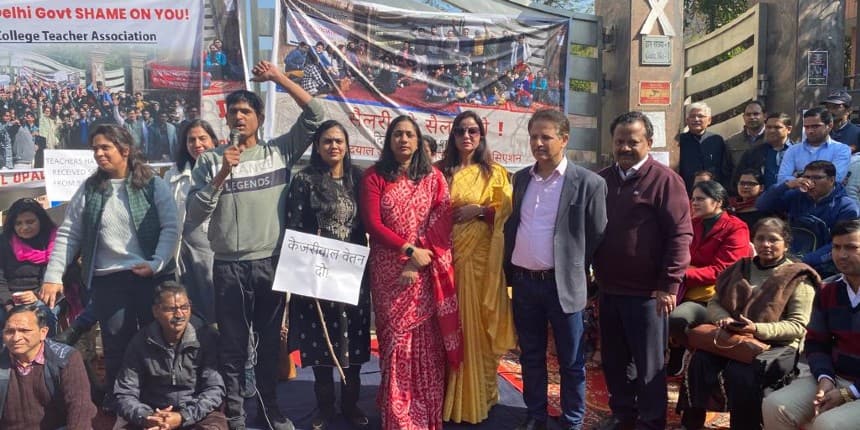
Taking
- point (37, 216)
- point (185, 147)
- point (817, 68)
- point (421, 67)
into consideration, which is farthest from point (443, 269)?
point (817, 68)

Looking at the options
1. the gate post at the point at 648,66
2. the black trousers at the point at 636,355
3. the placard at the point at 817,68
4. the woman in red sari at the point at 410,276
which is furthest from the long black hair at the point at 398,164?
the placard at the point at 817,68

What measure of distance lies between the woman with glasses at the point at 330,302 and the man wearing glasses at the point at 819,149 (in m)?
3.02

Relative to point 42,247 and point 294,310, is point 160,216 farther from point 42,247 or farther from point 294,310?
point 42,247

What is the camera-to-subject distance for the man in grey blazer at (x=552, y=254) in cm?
321

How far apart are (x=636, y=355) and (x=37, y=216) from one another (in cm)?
368

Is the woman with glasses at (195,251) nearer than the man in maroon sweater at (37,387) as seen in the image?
No

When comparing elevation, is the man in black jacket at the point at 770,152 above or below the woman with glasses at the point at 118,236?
above

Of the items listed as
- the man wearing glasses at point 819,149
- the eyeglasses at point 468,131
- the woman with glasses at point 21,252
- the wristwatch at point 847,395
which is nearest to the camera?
the wristwatch at point 847,395

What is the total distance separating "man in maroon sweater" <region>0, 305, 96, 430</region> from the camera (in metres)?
3.10

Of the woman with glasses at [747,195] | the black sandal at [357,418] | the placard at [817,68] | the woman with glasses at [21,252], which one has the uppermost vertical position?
the placard at [817,68]

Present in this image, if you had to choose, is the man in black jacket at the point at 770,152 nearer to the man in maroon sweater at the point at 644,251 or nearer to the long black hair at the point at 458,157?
the man in maroon sweater at the point at 644,251

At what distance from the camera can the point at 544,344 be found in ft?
11.2

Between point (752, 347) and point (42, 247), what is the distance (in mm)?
4168

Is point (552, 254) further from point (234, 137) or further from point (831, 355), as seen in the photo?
point (234, 137)
